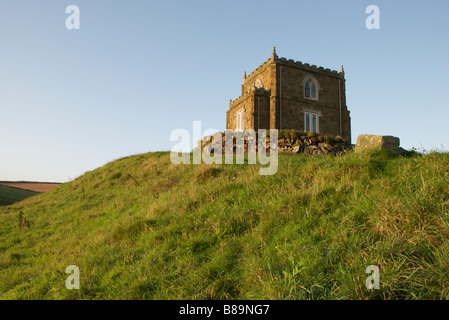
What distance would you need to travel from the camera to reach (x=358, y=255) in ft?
12.4

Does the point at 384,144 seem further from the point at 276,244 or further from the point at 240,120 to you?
the point at 240,120

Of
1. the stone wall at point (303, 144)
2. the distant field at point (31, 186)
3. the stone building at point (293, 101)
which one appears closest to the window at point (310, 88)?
the stone building at point (293, 101)

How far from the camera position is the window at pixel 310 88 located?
24.3 m

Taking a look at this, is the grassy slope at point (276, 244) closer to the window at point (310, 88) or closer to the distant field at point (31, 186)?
the window at point (310, 88)

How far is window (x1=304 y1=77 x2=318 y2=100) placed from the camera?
24.3 meters

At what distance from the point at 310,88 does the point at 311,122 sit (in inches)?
128

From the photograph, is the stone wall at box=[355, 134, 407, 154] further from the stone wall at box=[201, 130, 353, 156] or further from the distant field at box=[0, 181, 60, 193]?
the distant field at box=[0, 181, 60, 193]

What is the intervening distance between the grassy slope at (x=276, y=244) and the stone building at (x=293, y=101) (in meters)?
14.4

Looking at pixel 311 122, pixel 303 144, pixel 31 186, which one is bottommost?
pixel 31 186

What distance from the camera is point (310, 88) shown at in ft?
80.5

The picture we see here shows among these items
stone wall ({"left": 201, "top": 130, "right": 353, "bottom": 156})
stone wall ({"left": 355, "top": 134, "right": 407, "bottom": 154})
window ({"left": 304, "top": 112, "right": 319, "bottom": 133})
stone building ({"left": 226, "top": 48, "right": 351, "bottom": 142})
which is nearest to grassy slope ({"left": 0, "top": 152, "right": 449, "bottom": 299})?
stone wall ({"left": 355, "top": 134, "right": 407, "bottom": 154})

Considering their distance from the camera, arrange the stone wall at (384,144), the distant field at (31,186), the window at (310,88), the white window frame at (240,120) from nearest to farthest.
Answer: the stone wall at (384,144)
the white window frame at (240,120)
the window at (310,88)
the distant field at (31,186)

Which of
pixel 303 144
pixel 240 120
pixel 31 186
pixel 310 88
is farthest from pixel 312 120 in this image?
pixel 31 186

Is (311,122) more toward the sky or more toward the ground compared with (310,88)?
more toward the ground
